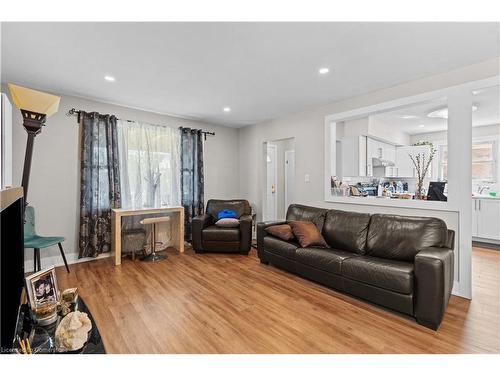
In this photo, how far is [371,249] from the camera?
2.83m

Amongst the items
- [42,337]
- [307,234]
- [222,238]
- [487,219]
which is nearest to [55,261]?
[222,238]

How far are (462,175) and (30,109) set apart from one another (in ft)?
13.0

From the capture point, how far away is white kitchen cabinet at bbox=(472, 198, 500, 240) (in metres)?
4.59

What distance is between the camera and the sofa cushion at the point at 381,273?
2.12 meters

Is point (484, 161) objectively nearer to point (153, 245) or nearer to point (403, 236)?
point (403, 236)

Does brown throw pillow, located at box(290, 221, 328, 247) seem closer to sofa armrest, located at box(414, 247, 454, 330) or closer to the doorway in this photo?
sofa armrest, located at box(414, 247, 454, 330)

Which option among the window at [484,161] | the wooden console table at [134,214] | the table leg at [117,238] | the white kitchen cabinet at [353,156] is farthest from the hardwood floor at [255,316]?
the window at [484,161]

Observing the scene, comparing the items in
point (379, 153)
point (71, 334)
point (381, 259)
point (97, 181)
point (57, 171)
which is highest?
point (379, 153)

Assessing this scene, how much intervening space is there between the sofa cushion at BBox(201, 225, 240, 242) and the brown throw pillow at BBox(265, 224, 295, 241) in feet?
2.40

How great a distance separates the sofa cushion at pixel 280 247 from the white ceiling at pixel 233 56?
2.10 meters

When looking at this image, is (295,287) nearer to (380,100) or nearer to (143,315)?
(143,315)

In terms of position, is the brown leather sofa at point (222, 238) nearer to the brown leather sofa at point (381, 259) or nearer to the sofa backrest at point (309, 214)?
the brown leather sofa at point (381, 259)

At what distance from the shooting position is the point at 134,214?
3.74 m

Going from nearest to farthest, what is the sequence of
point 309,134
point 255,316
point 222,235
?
1. point 255,316
2. point 222,235
3. point 309,134
